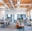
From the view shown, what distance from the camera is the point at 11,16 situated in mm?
13344

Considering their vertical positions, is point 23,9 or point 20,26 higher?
point 23,9

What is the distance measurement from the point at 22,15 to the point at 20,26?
20.7ft

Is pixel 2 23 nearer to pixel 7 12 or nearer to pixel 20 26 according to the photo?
pixel 20 26

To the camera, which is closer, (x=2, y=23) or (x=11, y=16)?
(x=2, y=23)

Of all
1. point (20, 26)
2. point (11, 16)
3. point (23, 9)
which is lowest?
point (20, 26)

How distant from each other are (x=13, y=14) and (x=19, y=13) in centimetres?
115

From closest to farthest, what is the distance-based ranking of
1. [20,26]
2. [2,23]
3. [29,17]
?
[20,26] → [2,23] → [29,17]

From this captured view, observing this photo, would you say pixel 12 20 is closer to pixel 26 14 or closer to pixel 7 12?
pixel 7 12

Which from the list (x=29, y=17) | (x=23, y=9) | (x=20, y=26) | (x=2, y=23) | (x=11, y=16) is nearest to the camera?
(x=20, y=26)

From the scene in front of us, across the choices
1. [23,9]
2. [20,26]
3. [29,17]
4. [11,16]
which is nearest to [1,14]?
[11,16]

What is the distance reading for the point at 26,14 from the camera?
1275cm

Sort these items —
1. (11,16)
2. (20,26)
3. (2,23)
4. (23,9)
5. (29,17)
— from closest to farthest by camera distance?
(20,26), (2,23), (23,9), (29,17), (11,16)

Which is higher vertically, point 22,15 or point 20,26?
point 22,15

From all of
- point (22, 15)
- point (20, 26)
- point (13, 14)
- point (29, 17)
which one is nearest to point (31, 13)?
point (29, 17)
